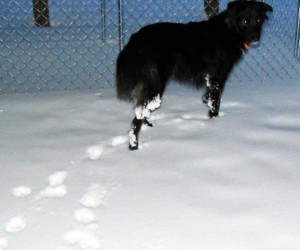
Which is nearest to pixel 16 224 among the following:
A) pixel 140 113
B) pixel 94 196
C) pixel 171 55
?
pixel 94 196

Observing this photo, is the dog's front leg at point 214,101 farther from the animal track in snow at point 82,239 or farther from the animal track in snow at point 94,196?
the animal track in snow at point 82,239

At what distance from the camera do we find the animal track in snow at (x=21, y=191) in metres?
2.41

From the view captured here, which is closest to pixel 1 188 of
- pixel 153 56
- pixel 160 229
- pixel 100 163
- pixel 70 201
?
pixel 70 201

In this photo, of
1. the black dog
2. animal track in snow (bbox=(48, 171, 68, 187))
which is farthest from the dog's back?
animal track in snow (bbox=(48, 171, 68, 187))

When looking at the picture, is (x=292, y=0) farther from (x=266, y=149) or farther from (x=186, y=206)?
(x=186, y=206)

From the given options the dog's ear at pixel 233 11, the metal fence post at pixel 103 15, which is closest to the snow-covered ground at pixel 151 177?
the dog's ear at pixel 233 11

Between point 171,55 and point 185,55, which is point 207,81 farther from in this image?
point 171,55

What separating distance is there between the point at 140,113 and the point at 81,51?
3489 millimetres

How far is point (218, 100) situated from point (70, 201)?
74.4 inches

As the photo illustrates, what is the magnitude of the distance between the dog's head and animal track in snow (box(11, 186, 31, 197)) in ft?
7.28

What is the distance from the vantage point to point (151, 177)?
2574 mm

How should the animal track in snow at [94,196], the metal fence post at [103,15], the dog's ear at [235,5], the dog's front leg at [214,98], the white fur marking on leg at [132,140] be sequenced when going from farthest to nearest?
the metal fence post at [103,15] < the dog's front leg at [214,98] < the dog's ear at [235,5] < the white fur marking on leg at [132,140] < the animal track in snow at [94,196]

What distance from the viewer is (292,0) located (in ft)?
36.4

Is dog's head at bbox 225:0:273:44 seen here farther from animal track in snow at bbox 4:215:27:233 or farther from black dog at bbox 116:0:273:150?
animal track in snow at bbox 4:215:27:233
